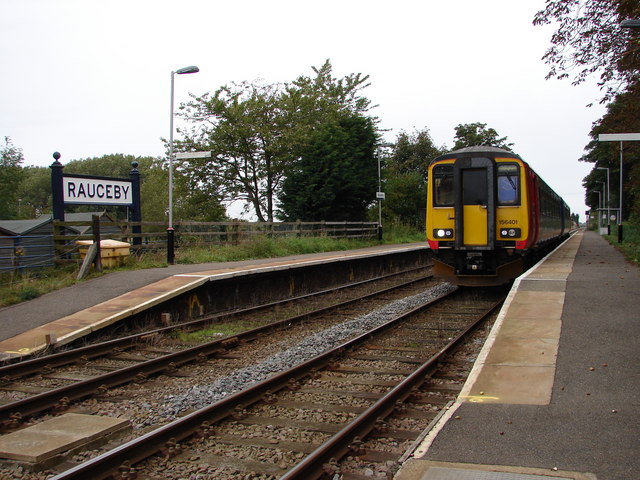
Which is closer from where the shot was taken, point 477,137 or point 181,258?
point 181,258

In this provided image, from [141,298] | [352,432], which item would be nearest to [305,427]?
[352,432]

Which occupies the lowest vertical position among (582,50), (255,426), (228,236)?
(255,426)

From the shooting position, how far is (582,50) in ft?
49.4

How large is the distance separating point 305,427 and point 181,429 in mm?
1076

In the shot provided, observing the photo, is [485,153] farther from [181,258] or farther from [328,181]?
[328,181]

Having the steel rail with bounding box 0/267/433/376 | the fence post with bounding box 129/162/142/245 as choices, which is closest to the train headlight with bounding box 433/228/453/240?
the steel rail with bounding box 0/267/433/376

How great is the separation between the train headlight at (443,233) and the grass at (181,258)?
22.8 ft

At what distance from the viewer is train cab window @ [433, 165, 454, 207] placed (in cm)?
1304

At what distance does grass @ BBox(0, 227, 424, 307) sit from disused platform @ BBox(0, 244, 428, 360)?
389mm

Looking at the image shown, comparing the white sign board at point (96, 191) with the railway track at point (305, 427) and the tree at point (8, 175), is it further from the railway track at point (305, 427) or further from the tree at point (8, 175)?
the tree at point (8, 175)

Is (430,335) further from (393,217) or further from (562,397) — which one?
(393,217)

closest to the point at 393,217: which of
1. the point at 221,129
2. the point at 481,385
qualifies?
the point at 221,129

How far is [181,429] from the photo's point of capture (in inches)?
188

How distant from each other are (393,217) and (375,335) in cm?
2951
